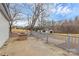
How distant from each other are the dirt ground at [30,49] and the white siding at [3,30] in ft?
0.21

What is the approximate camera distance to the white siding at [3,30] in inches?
86.0

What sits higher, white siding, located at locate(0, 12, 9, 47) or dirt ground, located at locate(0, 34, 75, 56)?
white siding, located at locate(0, 12, 9, 47)

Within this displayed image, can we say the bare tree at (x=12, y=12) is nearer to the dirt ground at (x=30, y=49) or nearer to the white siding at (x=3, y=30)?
the white siding at (x=3, y=30)

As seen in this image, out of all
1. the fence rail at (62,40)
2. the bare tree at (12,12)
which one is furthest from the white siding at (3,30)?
the fence rail at (62,40)

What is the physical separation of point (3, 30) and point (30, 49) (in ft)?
1.24

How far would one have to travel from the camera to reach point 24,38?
2234 millimetres

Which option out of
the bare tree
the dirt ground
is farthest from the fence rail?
the bare tree

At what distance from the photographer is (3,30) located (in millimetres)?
2211

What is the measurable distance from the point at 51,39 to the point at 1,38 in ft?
1.88

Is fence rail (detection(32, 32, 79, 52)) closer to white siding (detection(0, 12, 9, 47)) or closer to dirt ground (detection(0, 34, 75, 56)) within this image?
dirt ground (detection(0, 34, 75, 56))

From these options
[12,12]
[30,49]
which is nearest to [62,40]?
[30,49]

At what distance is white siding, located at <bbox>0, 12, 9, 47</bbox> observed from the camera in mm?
2184

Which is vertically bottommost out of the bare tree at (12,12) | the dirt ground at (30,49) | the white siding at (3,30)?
the dirt ground at (30,49)

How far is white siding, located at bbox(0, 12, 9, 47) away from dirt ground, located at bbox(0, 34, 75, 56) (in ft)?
0.21
